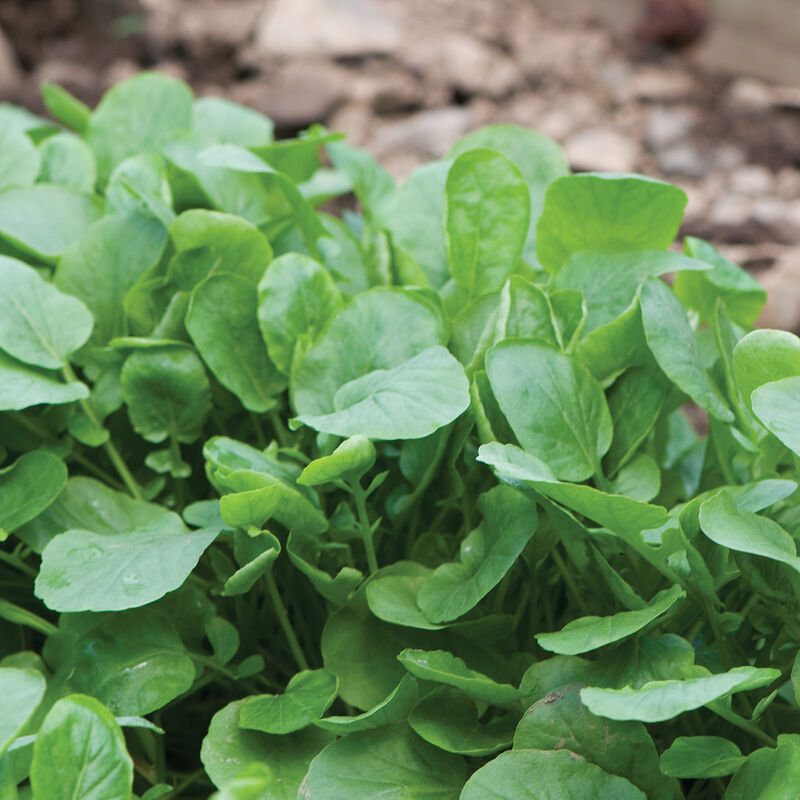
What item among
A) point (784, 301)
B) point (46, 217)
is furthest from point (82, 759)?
point (784, 301)

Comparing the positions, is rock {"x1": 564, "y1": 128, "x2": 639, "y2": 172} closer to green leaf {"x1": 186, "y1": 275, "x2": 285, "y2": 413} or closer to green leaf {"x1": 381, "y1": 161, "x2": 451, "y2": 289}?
green leaf {"x1": 381, "y1": 161, "x2": 451, "y2": 289}

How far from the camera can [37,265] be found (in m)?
0.77

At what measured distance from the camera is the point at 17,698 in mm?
433

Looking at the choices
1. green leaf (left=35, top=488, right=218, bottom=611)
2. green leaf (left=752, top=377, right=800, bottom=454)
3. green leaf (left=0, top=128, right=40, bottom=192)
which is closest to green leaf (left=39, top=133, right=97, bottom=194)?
green leaf (left=0, top=128, right=40, bottom=192)

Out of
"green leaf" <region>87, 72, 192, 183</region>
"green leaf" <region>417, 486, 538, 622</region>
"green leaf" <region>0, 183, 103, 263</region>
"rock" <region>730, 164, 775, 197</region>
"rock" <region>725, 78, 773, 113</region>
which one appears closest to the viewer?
"green leaf" <region>417, 486, 538, 622</region>

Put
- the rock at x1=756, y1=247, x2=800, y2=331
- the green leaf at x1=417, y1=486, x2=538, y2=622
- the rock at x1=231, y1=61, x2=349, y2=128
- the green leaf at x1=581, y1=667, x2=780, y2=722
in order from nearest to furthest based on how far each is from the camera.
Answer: the green leaf at x1=581, y1=667, x2=780, y2=722
the green leaf at x1=417, y1=486, x2=538, y2=622
the rock at x1=756, y1=247, x2=800, y2=331
the rock at x1=231, y1=61, x2=349, y2=128

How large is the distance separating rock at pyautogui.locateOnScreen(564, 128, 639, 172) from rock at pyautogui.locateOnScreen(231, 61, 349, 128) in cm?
58

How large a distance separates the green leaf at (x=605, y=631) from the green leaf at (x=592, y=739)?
0.04 metres

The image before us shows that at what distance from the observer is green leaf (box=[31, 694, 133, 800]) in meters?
0.42

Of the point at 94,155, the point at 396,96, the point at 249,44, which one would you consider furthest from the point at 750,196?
the point at 94,155

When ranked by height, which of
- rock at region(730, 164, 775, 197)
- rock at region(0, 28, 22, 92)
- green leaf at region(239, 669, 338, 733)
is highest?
green leaf at region(239, 669, 338, 733)

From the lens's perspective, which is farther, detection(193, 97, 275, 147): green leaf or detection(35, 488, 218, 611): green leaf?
detection(193, 97, 275, 147): green leaf

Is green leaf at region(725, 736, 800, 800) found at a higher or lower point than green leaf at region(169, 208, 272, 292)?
lower

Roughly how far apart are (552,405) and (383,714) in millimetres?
192
